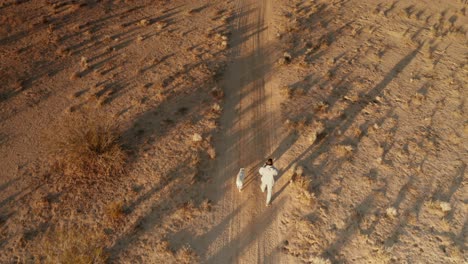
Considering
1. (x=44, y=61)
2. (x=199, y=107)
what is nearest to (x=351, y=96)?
(x=199, y=107)

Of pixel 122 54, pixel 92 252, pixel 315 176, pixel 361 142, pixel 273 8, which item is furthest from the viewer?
pixel 273 8

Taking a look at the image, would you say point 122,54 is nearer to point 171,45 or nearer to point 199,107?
point 171,45

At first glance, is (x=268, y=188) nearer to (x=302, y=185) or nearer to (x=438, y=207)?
(x=302, y=185)

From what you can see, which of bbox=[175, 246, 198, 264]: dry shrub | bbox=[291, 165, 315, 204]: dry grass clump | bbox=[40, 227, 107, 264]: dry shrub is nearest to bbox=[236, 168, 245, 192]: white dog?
bbox=[291, 165, 315, 204]: dry grass clump

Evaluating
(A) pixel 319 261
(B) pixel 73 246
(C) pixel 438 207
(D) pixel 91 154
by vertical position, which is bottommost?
(C) pixel 438 207

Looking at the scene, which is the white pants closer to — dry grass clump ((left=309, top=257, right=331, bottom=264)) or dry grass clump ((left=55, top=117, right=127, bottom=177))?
dry grass clump ((left=309, top=257, right=331, bottom=264))

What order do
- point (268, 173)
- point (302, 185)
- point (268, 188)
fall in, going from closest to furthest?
point (268, 173), point (268, 188), point (302, 185)

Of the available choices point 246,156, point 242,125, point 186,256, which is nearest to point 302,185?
point 246,156
